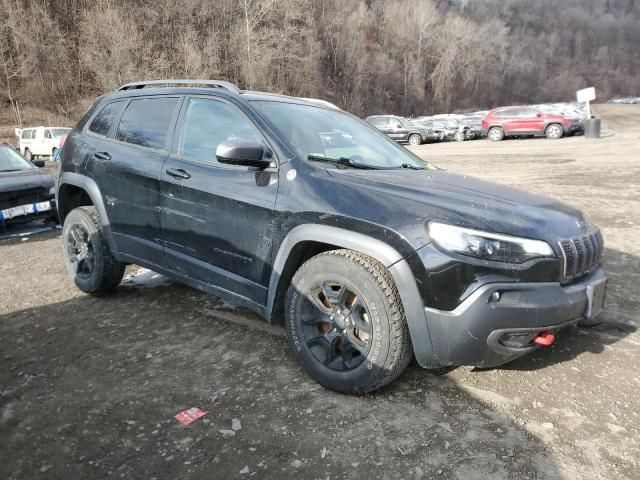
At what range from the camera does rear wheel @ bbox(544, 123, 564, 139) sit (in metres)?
25.0

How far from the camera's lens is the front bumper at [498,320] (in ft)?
7.79

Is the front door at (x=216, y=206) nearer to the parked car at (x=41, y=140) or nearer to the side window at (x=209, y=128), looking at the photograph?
the side window at (x=209, y=128)

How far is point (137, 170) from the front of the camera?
3.77 metres

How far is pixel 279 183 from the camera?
2963 mm

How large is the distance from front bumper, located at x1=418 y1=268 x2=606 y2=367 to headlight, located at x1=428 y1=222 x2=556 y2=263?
0.47ft

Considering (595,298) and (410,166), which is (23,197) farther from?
(595,298)

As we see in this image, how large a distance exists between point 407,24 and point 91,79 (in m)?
49.8

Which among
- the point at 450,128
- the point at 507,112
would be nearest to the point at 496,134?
the point at 507,112

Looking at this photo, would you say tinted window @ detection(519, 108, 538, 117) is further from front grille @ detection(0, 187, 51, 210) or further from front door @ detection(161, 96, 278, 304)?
front door @ detection(161, 96, 278, 304)

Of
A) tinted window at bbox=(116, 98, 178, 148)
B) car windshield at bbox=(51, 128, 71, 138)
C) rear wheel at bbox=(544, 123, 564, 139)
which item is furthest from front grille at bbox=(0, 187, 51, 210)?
rear wheel at bbox=(544, 123, 564, 139)

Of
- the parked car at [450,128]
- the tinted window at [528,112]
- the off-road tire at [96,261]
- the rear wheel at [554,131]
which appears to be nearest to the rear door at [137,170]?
the off-road tire at [96,261]

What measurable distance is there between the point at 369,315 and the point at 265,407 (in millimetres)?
763

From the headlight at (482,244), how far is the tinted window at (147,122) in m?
2.29

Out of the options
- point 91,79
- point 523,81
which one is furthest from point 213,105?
point 523,81
